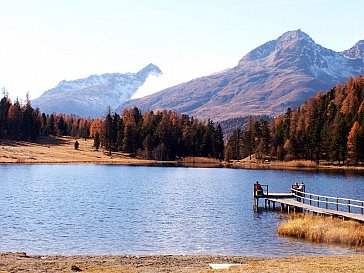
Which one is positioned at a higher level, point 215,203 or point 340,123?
point 340,123

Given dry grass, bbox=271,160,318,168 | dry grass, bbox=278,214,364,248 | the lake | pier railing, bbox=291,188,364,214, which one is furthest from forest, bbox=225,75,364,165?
dry grass, bbox=278,214,364,248

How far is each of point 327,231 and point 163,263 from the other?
16690 millimetres

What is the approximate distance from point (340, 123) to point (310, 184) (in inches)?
3007

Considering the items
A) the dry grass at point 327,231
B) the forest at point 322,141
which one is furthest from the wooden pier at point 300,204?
the forest at point 322,141

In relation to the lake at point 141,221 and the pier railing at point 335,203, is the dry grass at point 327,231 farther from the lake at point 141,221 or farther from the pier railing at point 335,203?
the pier railing at point 335,203

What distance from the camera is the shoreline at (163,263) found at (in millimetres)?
27391

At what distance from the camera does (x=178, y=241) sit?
137 ft

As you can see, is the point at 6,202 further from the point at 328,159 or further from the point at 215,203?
the point at 328,159

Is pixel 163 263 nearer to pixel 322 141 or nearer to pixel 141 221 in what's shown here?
pixel 141 221

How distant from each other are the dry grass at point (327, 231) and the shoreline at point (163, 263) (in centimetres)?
908

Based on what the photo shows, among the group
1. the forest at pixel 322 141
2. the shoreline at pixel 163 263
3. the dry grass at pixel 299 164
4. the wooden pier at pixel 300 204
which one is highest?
the forest at pixel 322 141

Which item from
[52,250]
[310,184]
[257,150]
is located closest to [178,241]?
[52,250]

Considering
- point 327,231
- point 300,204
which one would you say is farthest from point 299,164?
point 327,231

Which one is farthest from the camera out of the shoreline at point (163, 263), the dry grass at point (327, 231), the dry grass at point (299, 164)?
the dry grass at point (299, 164)
